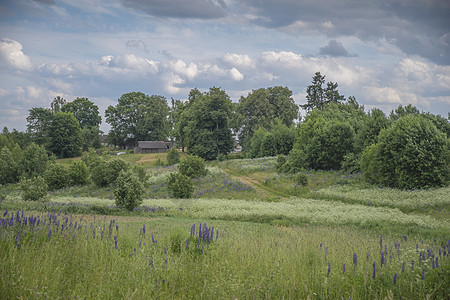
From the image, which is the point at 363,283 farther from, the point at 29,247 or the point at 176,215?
the point at 176,215

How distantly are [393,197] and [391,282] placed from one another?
1897cm

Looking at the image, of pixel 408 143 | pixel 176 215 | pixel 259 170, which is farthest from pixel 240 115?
pixel 176 215

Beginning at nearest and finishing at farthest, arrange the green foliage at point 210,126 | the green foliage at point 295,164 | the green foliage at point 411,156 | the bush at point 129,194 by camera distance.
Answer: the bush at point 129,194 < the green foliage at point 411,156 < the green foliage at point 295,164 < the green foliage at point 210,126

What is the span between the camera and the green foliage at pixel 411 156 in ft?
77.4

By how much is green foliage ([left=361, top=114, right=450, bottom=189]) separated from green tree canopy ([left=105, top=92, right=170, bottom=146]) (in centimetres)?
6324

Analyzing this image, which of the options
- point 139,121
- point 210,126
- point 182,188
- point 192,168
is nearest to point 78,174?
point 192,168

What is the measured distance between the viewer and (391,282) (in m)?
4.84

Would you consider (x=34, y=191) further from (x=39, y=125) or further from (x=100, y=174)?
(x=39, y=125)

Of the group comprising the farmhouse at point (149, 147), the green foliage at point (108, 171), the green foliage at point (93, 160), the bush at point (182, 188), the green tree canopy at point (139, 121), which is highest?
the green tree canopy at point (139, 121)

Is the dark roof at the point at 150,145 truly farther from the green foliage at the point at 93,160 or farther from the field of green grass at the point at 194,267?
the field of green grass at the point at 194,267

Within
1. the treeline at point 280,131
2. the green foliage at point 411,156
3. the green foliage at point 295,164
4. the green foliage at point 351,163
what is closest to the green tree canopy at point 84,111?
the treeline at point 280,131

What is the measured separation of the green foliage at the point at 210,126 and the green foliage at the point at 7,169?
26.0 metres

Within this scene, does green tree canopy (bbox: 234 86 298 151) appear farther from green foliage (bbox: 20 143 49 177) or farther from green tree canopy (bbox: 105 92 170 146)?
green foliage (bbox: 20 143 49 177)

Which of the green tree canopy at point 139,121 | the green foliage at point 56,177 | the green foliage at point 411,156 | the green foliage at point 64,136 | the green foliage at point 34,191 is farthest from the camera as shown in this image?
the green tree canopy at point 139,121
